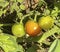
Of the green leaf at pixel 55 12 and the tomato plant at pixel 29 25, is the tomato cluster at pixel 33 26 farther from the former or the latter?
the green leaf at pixel 55 12

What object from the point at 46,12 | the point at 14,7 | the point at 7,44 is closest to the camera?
the point at 7,44

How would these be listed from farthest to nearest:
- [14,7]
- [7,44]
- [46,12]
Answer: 1. [46,12]
2. [14,7]
3. [7,44]

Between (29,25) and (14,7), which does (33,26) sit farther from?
(14,7)

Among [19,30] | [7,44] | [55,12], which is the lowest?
[7,44]

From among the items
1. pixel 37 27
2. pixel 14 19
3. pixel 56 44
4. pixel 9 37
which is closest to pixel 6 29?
pixel 14 19

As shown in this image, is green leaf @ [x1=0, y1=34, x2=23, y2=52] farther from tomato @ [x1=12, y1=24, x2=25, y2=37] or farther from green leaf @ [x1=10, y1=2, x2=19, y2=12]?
green leaf @ [x1=10, y1=2, x2=19, y2=12]

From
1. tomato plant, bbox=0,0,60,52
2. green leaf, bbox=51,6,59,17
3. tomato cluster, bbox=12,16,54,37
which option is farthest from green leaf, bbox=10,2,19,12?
green leaf, bbox=51,6,59,17

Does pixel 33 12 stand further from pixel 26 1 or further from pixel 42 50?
pixel 42 50

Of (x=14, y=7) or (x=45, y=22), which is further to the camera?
(x=14, y=7)

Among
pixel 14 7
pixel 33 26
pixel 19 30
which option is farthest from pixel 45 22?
pixel 14 7

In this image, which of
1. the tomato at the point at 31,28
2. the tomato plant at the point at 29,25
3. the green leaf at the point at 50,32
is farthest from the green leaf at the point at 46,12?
the tomato at the point at 31,28
